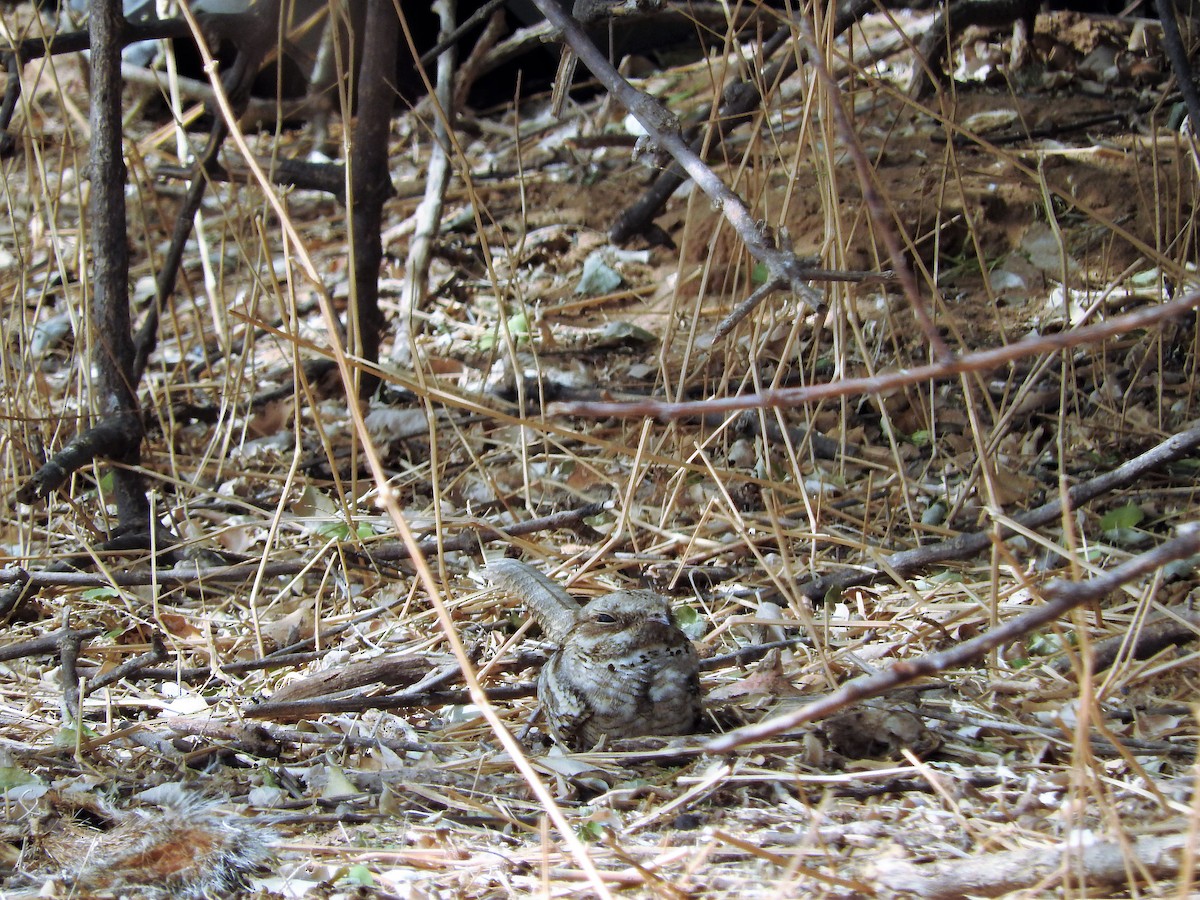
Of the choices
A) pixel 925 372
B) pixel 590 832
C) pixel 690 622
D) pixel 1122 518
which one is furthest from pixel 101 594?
pixel 1122 518

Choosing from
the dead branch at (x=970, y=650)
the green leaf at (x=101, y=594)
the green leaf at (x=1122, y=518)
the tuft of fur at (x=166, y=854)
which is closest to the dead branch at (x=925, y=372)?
the dead branch at (x=970, y=650)

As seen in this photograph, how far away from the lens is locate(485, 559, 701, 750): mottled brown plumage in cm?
197

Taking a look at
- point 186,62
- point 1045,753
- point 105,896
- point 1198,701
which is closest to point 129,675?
point 105,896

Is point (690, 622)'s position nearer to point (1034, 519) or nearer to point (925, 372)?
point (1034, 519)

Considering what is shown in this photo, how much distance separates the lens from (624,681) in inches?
77.7

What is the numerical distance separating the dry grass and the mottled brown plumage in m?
0.08

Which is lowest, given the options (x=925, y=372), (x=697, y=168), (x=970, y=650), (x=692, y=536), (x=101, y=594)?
(x=101, y=594)

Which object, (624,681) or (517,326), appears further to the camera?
(517,326)

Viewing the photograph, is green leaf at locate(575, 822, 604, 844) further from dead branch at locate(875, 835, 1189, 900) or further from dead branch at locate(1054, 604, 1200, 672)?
dead branch at locate(1054, 604, 1200, 672)

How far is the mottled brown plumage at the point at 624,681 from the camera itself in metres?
1.97

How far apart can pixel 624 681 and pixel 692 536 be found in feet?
1.89

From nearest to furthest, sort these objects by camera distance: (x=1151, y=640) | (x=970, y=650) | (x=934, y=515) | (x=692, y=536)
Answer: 1. (x=970, y=650)
2. (x=1151, y=640)
3. (x=692, y=536)
4. (x=934, y=515)

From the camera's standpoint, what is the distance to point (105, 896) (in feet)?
4.96

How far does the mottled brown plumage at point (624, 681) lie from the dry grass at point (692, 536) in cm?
8
